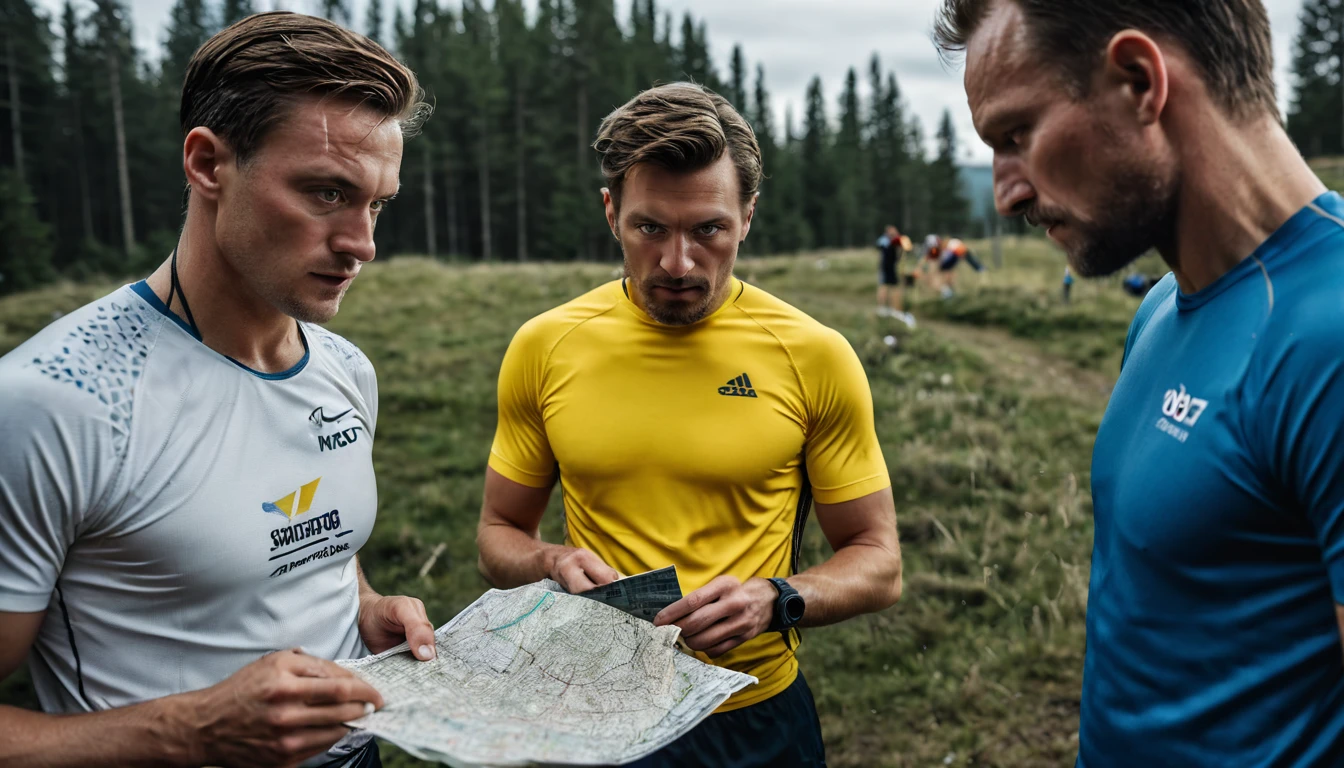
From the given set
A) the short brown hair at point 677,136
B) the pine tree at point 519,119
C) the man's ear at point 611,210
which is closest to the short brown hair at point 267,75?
the short brown hair at point 677,136

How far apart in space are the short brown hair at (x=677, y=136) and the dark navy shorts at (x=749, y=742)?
1841mm

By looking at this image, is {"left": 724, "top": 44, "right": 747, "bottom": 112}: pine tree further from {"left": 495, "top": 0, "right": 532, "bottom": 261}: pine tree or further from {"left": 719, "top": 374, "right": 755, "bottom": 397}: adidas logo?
{"left": 719, "top": 374, "right": 755, "bottom": 397}: adidas logo

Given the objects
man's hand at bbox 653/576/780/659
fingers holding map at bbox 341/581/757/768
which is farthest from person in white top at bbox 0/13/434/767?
man's hand at bbox 653/576/780/659

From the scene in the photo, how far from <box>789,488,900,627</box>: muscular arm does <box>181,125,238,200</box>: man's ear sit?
2071 mm

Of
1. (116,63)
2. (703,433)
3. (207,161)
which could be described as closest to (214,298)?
(207,161)

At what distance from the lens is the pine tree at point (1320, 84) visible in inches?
2185

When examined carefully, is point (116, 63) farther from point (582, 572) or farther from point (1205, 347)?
point (1205, 347)

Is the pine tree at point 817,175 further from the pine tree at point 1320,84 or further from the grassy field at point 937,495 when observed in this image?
the grassy field at point 937,495

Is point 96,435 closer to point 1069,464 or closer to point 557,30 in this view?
point 1069,464

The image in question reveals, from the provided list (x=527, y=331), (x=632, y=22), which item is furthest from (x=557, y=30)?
(x=527, y=331)

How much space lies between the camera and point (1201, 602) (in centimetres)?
188

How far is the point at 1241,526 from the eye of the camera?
5.78 ft

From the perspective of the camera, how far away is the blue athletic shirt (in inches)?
64.6

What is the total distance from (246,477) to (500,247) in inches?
2184
